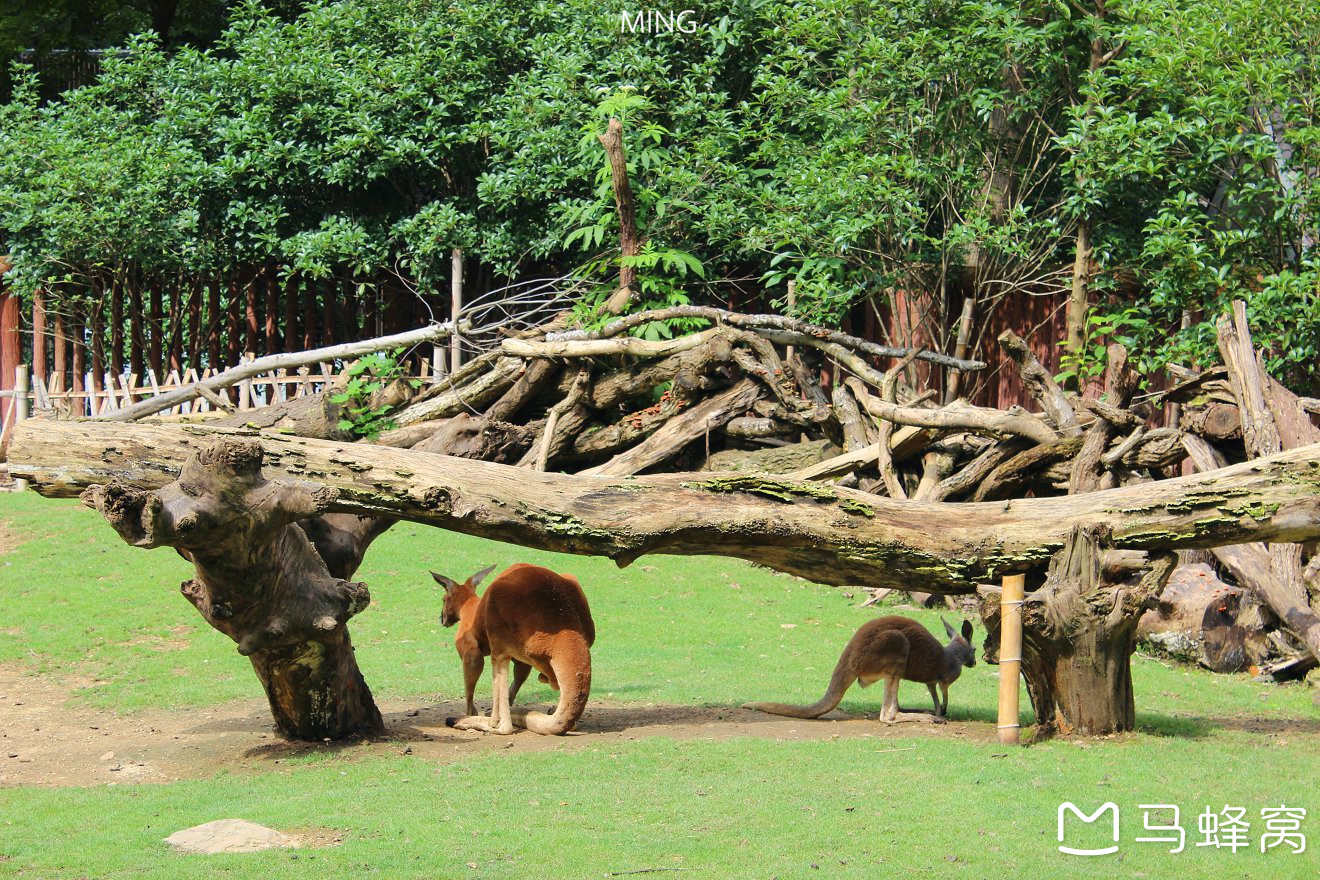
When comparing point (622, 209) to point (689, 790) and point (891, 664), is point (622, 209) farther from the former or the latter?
point (689, 790)

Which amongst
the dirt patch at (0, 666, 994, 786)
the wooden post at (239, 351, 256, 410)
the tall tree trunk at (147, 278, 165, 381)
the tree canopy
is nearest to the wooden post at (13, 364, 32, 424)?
the tree canopy

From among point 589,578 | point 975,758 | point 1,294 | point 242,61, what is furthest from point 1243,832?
point 1,294

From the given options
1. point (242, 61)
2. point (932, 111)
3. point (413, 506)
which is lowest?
point (413, 506)

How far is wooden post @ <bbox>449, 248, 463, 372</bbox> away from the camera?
58.5 feet

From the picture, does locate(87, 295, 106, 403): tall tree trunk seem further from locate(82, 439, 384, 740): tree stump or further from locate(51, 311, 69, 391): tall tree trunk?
locate(82, 439, 384, 740): tree stump

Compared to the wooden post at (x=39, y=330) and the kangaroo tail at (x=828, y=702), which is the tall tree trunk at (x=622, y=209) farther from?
the wooden post at (x=39, y=330)

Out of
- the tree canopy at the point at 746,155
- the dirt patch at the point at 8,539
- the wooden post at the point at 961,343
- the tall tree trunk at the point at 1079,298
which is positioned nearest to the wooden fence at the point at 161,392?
the tree canopy at the point at 746,155

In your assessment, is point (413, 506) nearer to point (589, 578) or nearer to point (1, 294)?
point (589, 578)

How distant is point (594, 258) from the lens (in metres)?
17.9

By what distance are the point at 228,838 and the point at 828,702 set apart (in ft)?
13.5

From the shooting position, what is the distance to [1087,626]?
7.46 meters

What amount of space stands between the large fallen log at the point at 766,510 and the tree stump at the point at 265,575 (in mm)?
490

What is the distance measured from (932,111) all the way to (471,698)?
10246 mm

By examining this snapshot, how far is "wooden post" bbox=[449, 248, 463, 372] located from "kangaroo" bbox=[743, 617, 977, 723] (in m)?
10.3
